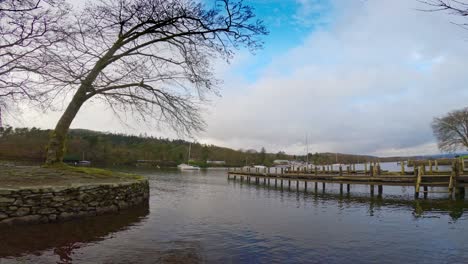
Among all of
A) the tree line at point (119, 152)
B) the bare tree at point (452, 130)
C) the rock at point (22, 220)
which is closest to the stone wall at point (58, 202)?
the rock at point (22, 220)

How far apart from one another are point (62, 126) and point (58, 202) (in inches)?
254

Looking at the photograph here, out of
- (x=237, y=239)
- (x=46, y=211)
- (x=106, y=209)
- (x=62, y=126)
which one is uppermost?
(x=62, y=126)

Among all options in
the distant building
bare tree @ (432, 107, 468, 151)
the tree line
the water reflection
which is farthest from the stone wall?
the distant building

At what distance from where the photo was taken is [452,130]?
5722cm

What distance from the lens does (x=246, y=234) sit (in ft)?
37.9

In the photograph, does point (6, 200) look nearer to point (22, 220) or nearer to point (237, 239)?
point (22, 220)

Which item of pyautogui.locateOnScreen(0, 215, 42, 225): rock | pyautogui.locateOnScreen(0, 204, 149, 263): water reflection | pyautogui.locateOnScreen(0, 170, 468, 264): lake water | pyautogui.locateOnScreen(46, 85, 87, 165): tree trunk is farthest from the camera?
pyautogui.locateOnScreen(46, 85, 87, 165): tree trunk

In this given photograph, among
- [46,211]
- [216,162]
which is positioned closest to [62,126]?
[46,211]

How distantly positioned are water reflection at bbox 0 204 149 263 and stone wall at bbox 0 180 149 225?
32 cm

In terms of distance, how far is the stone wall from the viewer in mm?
10148

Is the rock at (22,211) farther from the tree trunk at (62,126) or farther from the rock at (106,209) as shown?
the tree trunk at (62,126)

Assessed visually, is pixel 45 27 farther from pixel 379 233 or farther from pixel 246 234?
pixel 379 233

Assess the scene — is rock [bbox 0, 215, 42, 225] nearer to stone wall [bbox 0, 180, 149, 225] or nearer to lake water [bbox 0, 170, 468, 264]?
Answer: stone wall [bbox 0, 180, 149, 225]

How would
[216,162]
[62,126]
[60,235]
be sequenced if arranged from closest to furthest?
[60,235] < [62,126] < [216,162]
